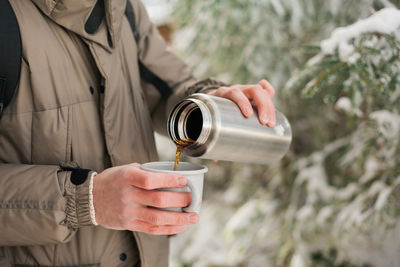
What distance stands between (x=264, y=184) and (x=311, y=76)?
0.88 metres

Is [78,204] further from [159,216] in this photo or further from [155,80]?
[155,80]

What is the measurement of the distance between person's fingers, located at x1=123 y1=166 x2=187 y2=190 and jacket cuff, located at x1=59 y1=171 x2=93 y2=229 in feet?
0.32

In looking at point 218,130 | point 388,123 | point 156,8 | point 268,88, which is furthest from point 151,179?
point 156,8

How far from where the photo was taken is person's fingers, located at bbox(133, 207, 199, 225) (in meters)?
0.54

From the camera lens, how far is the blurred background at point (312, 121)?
817 millimetres

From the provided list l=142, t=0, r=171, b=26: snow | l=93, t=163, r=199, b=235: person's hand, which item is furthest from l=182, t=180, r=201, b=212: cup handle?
l=142, t=0, r=171, b=26: snow

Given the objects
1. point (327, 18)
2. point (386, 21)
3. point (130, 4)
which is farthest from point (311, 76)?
point (130, 4)

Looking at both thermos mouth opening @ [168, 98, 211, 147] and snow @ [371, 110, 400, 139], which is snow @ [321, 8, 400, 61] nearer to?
snow @ [371, 110, 400, 139]

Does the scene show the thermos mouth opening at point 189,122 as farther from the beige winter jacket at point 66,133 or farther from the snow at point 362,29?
the snow at point 362,29

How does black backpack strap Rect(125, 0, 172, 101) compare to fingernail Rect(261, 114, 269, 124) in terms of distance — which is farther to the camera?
black backpack strap Rect(125, 0, 172, 101)

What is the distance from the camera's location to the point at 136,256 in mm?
816

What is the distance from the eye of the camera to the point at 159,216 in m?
Result: 0.53

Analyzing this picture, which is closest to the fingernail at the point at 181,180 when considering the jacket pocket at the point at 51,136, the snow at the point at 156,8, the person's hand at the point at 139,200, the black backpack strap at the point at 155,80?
the person's hand at the point at 139,200

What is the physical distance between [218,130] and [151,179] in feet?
0.54
